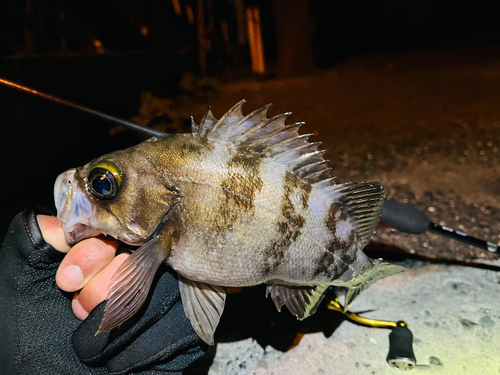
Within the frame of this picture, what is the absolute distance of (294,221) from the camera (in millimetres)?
1498

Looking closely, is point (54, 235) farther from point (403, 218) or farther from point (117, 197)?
point (403, 218)

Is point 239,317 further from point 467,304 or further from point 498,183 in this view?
point 498,183

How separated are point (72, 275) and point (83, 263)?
0.20ft

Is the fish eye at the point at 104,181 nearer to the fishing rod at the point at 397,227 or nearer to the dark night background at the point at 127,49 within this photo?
the fishing rod at the point at 397,227

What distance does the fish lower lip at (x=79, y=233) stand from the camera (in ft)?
4.58

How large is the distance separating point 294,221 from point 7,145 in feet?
11.9

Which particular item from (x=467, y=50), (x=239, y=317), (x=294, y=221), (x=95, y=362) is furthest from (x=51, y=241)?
(x=467, y=50)

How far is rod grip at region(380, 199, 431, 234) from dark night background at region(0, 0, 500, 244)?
106 inches

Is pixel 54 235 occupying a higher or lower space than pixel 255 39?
lower

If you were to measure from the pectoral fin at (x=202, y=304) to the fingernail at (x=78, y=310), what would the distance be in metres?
A: 0.43

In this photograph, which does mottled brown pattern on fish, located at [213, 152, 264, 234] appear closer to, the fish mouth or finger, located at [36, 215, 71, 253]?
the fish mouth

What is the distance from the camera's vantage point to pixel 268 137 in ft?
4.92

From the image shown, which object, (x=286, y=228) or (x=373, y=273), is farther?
(x=373, y=273)

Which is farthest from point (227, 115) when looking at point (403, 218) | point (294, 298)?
point (403, 218)
